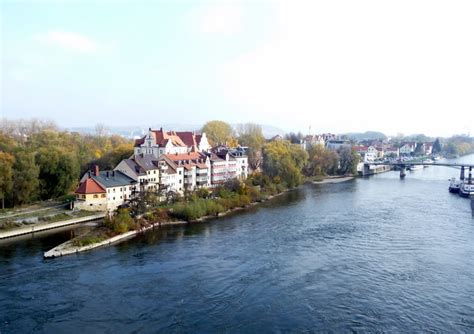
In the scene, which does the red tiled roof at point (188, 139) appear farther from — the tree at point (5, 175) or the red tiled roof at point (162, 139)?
the tree at point (5, 175)

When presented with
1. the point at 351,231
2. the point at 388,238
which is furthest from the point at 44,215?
the point at 388,238

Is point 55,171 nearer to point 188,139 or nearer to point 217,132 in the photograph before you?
point 188,139

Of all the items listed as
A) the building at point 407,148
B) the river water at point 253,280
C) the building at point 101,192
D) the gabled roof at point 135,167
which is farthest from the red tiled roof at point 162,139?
the building at point 407,148

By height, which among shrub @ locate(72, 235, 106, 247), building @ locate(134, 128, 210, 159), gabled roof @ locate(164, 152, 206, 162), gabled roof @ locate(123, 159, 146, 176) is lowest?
shrub @ locate(72, 235, 106, 247)

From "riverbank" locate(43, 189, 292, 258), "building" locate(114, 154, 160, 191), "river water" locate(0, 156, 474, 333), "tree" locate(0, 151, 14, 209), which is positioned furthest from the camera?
"building" locate(114, 154, 160, 191)

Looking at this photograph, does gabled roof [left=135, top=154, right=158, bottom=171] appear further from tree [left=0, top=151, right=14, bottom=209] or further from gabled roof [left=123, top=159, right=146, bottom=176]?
tree [left=0, top=151, right=14, bottom=209]

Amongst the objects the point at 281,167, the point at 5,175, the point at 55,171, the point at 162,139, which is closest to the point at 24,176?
the point at 5,175

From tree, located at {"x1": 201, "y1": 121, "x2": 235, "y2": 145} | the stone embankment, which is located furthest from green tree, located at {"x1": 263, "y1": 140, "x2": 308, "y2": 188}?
the stone embankment
